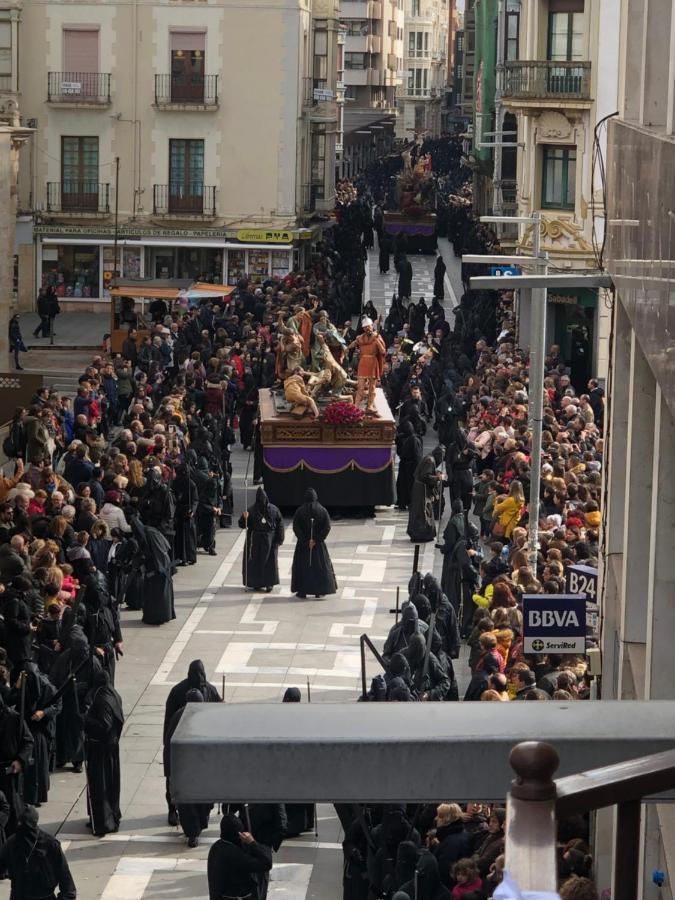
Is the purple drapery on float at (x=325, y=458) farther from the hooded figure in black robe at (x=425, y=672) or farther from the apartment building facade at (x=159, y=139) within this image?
the apartment building facade at (x=159, y=139)

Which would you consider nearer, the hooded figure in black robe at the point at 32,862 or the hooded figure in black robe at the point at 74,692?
the hooded figure in black robe at the point at 32,862

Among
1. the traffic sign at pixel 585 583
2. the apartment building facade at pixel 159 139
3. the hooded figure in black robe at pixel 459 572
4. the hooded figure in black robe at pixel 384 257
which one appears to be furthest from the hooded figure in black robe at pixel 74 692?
the hooded figure in black robe at pixel 384 257

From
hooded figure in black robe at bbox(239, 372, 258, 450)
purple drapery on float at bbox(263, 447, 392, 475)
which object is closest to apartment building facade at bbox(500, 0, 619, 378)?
hooded figure in black robe at bbox(239, 372, 258, 450)

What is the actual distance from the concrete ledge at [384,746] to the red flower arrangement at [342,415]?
2517 cm

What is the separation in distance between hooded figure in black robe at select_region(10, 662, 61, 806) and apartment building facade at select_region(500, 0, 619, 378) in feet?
68.7

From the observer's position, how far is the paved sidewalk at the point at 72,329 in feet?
149

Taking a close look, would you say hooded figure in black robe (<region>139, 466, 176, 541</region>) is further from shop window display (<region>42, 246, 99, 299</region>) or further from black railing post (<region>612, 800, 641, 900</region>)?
shop window display (<region>42, 246, 99, 299</region>)

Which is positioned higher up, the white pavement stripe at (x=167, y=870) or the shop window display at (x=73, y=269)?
the shop window display at (x=73, y=269)

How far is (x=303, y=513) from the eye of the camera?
23.3 m

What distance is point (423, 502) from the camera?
1039 inches

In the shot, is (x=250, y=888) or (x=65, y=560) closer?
(x=250, y=888)

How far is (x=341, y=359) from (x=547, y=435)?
6041mm

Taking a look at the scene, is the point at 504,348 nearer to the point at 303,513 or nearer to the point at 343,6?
the point at 303,513

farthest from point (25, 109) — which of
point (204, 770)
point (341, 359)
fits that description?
point (204, 770)
